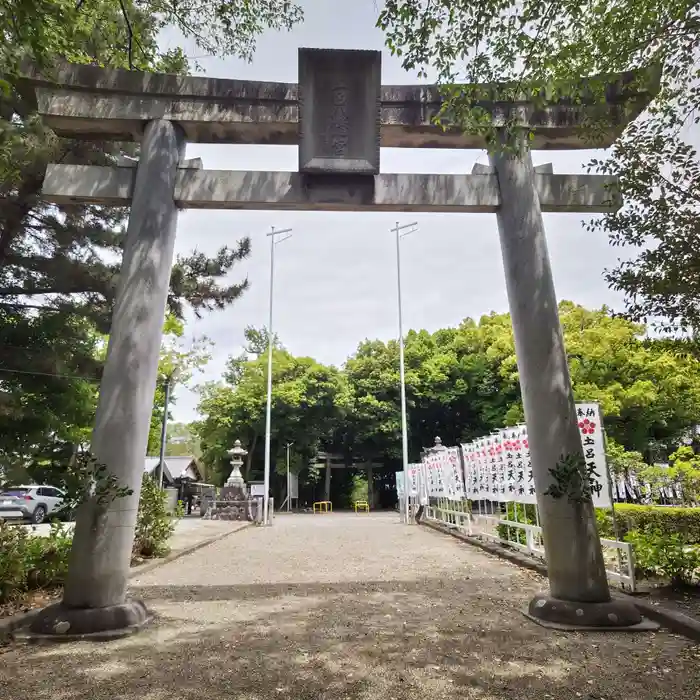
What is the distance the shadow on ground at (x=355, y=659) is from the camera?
3141 mm

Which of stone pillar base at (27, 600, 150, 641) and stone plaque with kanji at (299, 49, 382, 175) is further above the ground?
stone plaque with kanji at (299, 49, 382, 175)

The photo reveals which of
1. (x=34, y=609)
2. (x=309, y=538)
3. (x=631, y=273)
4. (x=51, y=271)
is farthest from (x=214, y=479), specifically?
(x=631, y=273)

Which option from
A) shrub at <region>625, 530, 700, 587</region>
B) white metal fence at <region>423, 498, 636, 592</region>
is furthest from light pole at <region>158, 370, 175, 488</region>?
shrub at <region>625, 530, 700, 587</region>

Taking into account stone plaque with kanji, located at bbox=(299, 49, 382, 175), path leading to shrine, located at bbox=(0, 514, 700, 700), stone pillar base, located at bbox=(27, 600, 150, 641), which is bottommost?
path leading to shrine, located at bbox=(0, 514, 700, 700)

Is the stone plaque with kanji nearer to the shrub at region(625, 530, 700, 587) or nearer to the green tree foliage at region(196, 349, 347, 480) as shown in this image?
the shrub at region(625, 530, 700, 587)

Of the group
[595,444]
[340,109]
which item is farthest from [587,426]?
[340,109]

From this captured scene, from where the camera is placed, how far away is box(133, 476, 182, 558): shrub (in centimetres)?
838

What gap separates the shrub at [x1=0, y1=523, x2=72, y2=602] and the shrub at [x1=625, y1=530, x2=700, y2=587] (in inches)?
251

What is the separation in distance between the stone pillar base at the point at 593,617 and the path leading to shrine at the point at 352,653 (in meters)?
0.15

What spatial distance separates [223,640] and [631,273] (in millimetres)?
4845

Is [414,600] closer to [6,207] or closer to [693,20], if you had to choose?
[693,20]

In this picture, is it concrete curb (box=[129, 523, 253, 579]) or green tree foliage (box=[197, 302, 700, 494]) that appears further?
green tree foliage (box=[197, 302, 700, 494])

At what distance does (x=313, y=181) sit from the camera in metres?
5.57

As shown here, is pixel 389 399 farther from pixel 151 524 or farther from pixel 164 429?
pixel 151 524
